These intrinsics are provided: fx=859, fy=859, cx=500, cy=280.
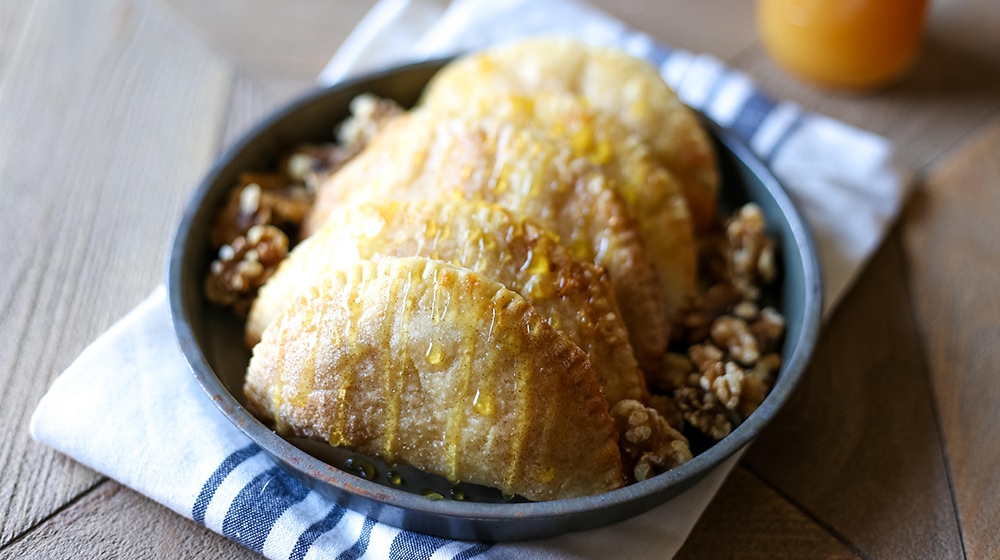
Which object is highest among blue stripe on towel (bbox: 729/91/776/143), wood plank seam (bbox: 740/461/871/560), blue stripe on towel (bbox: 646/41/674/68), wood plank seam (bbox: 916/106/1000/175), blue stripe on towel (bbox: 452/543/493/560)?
blue stripe on towel (bbox: 646/41/674/68)

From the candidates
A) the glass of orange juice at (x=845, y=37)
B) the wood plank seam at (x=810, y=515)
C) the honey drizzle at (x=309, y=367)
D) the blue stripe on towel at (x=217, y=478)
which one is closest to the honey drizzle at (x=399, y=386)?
the honey drizzle at (x=309, y=367)

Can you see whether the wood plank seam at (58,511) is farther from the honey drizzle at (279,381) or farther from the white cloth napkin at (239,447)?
the honey drizzle at (279,381)

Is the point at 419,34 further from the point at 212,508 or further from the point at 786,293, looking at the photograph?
the point at 212,508

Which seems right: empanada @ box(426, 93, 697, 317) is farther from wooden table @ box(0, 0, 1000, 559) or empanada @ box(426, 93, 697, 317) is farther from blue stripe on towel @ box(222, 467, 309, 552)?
blue stripe on towel @ box(222, 467, 309, 552)

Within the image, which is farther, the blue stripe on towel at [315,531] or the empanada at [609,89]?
the empanada at [609,89]

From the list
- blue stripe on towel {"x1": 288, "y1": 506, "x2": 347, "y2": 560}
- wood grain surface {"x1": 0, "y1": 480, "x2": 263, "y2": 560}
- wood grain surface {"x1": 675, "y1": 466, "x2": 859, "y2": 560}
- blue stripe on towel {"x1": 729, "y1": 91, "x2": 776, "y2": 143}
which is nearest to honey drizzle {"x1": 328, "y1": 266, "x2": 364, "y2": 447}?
blue stripe on towel {"x1": 288, "y1": 506, "x2": 347, "y2": 560}

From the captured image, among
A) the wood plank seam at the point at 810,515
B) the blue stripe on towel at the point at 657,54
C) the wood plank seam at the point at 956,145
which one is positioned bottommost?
the wood plank seam at the point at 810,515
